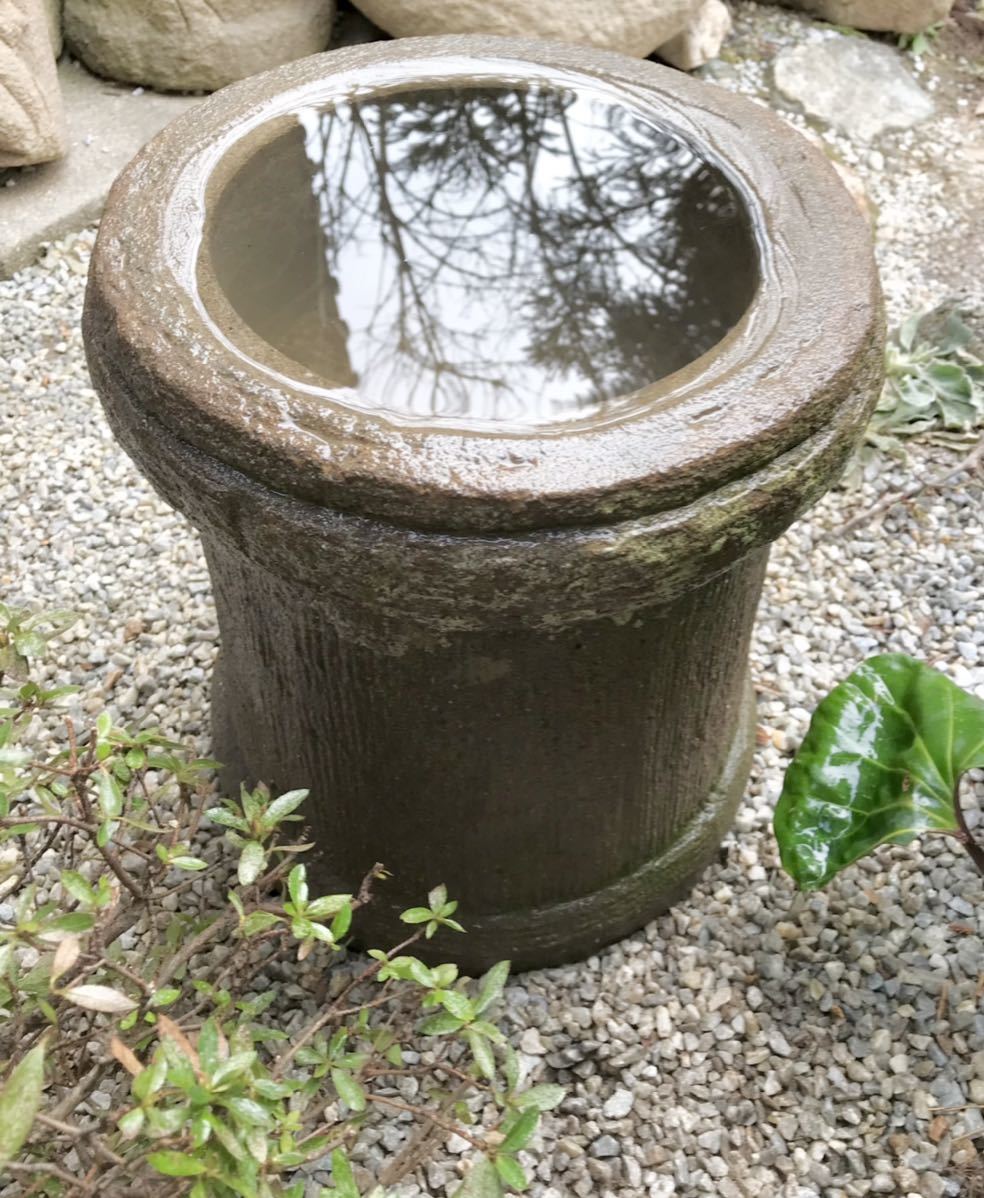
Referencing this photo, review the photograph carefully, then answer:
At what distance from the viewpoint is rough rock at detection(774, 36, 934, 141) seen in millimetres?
4426

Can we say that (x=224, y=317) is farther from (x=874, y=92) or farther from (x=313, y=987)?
(x=874, y=92)

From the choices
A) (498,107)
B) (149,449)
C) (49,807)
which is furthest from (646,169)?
(49,807)

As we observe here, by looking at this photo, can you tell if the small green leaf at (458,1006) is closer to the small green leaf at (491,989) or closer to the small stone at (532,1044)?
the small green leaf at (491,989)

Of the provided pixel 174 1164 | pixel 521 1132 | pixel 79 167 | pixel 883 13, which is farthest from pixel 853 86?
pixel 174 1164

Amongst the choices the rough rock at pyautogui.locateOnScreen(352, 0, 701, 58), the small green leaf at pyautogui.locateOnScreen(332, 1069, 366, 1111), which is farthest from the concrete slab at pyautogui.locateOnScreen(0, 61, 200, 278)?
the small green leaf at pyautogui.locateOnScreen(332, 1069, 366, 1111)

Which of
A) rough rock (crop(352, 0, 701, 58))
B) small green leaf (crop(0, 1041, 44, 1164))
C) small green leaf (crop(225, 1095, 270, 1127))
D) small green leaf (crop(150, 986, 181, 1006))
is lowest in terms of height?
small green leaf (crop(150, 986, 181, 1006))

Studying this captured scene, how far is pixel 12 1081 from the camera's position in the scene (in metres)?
1.01

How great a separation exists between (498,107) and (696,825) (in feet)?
4.38

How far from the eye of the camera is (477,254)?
184 centimetres

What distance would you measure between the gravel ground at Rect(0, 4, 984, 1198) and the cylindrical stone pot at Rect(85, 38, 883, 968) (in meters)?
0.16

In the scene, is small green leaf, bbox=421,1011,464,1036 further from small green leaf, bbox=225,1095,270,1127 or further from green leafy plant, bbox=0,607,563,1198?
small green leaf, bbox=225,1095,270,1127

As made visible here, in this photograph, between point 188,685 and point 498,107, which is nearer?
point 498,107

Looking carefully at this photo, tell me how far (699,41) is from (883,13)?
93 centimetres

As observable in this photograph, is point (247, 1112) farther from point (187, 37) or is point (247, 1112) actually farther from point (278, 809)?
point (187, 37)
